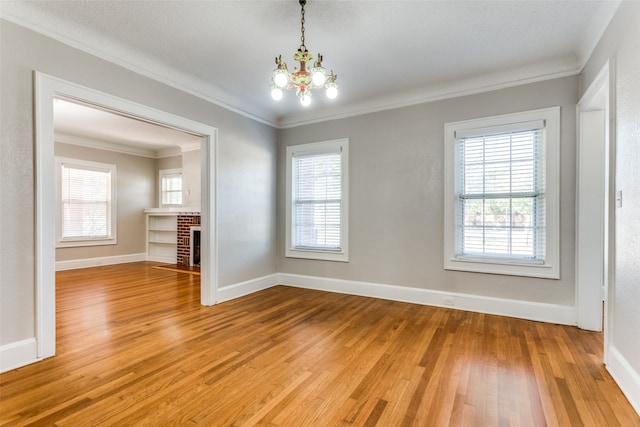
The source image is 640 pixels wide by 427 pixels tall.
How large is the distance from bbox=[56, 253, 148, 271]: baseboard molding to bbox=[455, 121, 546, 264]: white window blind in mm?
7375

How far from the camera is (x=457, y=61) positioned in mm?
3258

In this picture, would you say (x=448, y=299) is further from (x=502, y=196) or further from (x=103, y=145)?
(x=103, y=145)

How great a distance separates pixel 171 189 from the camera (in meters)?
7.98

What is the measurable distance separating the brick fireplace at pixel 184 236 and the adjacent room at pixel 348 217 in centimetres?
199

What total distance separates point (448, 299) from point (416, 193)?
4.52 ft

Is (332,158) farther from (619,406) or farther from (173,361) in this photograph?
(619,406)

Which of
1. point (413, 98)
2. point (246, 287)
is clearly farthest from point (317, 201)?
point (413, 98)

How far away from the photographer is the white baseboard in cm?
223

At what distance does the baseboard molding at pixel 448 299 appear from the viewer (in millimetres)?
3287

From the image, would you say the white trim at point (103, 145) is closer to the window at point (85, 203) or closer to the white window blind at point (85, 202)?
the window at point (85, 203)

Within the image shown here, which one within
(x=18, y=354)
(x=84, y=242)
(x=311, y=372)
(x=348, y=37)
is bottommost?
(x=311, y=372)

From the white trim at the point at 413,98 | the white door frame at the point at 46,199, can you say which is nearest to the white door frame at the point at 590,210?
the white trim at the point at 413,98

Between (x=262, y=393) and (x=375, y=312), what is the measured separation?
6.42 feet

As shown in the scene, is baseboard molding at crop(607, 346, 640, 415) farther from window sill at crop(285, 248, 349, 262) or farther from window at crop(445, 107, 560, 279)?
window sill at crop(285, 248, 349, 262)
